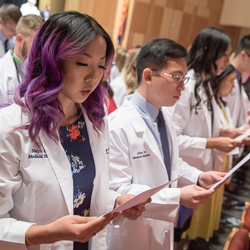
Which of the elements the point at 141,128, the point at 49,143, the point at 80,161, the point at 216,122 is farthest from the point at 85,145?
the point at 216,122

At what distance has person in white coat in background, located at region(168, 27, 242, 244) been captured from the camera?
7.80 ft

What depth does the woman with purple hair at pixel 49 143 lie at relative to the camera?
42.1 inches

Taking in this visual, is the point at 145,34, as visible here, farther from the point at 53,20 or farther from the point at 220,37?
the point at 53,20

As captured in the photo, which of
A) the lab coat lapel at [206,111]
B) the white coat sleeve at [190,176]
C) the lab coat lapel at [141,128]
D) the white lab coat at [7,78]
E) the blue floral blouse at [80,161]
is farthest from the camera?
the lab coat lapel at [206,111]

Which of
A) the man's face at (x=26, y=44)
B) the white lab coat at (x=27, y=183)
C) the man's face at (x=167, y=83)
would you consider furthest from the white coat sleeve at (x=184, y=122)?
the white lab coat at (x=27, y=183)

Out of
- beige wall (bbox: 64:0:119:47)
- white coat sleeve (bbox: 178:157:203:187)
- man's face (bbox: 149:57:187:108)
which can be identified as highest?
beige wall (bbox: 64:0:119:47)

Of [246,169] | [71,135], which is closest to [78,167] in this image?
[71,135]

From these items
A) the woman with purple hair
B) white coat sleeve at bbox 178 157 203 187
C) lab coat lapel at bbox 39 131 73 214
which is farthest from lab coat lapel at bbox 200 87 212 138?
lab coat lapel at bbox 39 131 73 214

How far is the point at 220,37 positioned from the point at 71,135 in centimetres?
172

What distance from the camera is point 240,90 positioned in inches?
157

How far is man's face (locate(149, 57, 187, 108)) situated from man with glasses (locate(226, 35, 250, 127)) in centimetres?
214

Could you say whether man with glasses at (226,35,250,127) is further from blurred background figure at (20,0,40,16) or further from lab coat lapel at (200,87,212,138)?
blurred background figure at (20,0,40,16)

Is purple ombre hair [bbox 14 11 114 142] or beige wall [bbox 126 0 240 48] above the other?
beige wall [bbox 126 0 240 48]

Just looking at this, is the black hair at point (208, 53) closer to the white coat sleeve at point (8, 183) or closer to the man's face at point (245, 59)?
the man's face at point (245, 59)
